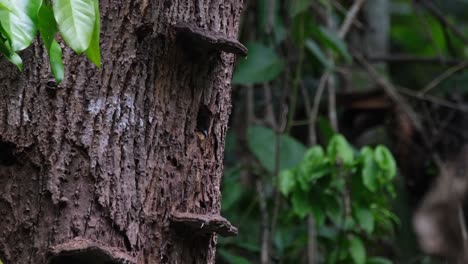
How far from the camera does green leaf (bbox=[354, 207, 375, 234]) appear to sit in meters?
2.97

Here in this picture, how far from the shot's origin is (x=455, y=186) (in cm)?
152

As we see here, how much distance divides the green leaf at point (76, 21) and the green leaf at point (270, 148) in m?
2.15

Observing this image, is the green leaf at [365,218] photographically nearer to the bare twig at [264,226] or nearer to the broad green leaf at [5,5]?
the bare twig at [264,226]

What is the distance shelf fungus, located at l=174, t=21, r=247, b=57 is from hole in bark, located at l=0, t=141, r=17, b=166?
34 cm

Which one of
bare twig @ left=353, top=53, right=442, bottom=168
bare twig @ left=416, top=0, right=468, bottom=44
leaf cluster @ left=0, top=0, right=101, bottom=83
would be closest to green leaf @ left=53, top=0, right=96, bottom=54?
leaf cluster @ left=0, top=0, right=101, bottom=83

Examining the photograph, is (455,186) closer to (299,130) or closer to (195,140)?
(195,140)

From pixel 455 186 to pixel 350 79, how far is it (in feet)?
9.75

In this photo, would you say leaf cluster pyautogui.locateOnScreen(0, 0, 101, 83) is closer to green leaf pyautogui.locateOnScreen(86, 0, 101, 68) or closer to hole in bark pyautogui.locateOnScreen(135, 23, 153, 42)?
green leaf pyautogui.locateOnScreen(86, 0, 101, 68)

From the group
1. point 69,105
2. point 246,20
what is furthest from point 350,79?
point 69,105

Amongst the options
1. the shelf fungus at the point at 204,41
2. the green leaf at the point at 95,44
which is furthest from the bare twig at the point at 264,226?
the green leaf at the point at 95,44

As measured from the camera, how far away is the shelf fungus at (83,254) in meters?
1.25

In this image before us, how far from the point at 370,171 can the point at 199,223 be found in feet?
5.13

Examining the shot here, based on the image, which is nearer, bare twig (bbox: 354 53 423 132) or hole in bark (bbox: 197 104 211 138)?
hole in bark (bbox: 197 104 211 138)

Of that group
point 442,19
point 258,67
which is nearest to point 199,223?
point 258,67
